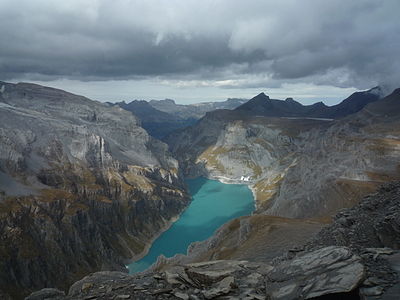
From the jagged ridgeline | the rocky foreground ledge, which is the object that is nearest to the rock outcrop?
the rocky foreground ledge

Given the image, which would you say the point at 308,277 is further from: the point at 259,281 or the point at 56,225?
the point at 56,225

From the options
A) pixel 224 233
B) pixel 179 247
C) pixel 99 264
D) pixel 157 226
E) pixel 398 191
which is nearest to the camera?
pixel 398 191

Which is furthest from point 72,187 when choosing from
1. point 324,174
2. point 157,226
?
point 324,174

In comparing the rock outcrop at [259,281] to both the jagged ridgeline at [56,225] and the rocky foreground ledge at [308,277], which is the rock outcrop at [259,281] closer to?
the rocky foreground ledge at [308,277]

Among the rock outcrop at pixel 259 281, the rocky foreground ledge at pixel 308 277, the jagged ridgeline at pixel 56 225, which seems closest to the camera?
the rocky foreground ledge at pixel 308 277

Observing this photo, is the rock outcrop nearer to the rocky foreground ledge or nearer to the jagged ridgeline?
the rocky foreground ledge

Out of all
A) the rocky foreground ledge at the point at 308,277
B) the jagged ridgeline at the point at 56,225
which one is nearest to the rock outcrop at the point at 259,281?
the rocky foreground ledge at the point at 308,277

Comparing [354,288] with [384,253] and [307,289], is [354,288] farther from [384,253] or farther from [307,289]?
[384,253]

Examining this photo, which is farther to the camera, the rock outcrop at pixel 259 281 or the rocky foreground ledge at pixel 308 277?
the rock outcrop at pixel 259 281
